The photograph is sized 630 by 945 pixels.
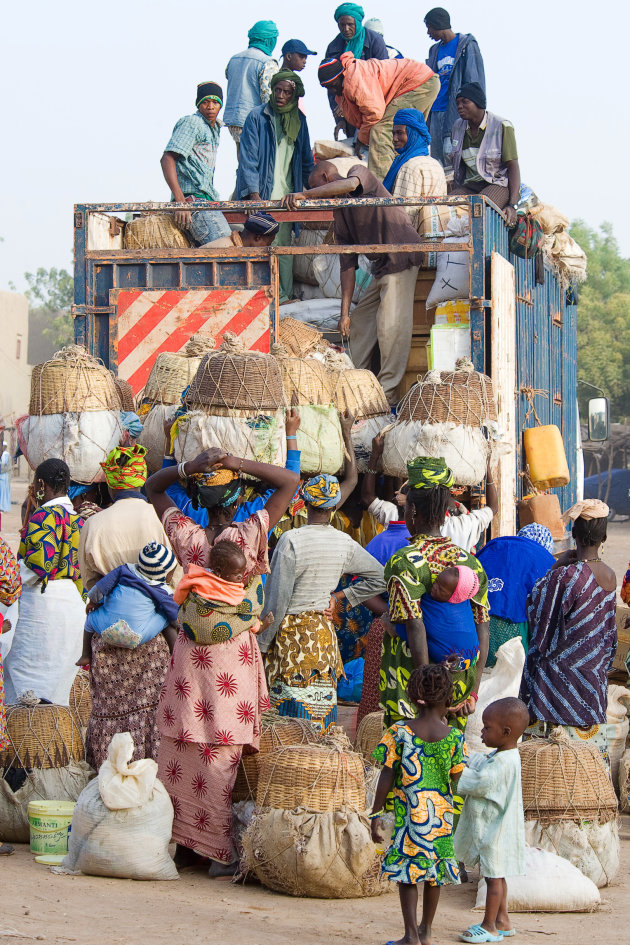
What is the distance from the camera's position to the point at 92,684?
5078 mm

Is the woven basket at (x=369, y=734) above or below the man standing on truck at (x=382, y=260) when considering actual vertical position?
below

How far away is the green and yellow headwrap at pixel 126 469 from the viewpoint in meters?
5.52

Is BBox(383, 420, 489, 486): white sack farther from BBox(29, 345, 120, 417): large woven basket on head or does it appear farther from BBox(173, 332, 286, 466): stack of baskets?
BBox(29, 345, 120, 417): large woven basket on head

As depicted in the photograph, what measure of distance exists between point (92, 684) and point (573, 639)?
77.6 inches

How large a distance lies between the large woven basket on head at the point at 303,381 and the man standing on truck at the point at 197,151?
222 cm

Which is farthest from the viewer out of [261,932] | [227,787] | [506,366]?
[506,366]

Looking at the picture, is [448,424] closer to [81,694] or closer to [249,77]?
[81,694]

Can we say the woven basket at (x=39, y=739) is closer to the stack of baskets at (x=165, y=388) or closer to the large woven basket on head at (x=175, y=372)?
the stack of baskets at (x=165, y=388)

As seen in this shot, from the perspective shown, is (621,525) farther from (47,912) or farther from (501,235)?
(47,912)

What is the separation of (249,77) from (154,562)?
6.12 metres

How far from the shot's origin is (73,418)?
21.7 feet

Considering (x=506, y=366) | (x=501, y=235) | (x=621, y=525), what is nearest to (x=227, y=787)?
(x=506, y=366)

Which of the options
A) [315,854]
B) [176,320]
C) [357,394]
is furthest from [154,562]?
[176,320]

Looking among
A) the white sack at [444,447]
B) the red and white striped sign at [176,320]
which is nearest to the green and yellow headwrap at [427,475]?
the white sack at [444,447]
